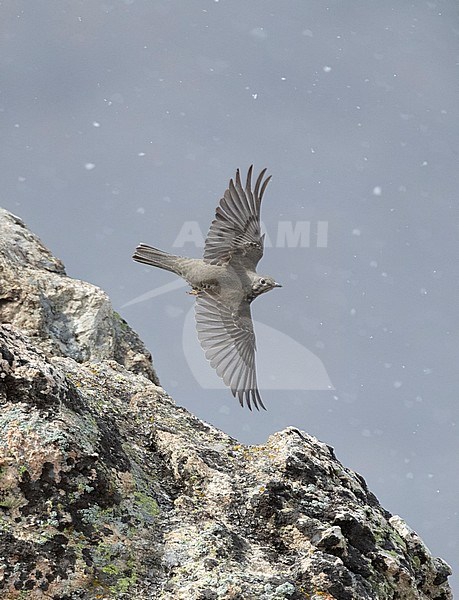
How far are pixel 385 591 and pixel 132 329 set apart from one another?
115 inches

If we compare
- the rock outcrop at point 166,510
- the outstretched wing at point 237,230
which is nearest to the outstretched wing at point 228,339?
the outstretched wing at point 237,230

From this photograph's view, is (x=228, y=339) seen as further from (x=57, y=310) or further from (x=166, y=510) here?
(x=166, y=510)

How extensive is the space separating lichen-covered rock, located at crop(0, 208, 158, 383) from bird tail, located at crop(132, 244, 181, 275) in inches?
38.4

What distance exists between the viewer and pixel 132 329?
17.3 feet

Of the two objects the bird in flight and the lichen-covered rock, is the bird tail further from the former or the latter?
the lichen-covered rock

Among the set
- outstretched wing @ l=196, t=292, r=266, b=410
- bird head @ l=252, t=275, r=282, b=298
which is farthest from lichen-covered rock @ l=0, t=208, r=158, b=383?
bird head @ l=252, t=275, r=282, b=298

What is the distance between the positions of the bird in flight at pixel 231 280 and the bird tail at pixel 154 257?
0.22 meters

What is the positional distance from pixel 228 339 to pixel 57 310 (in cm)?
142

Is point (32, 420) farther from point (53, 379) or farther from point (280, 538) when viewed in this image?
point (280, 538)

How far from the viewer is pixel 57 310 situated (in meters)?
4.68

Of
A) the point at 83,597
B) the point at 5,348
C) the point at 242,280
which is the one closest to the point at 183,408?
the point at 5,348

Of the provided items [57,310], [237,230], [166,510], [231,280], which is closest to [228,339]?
[231,280]

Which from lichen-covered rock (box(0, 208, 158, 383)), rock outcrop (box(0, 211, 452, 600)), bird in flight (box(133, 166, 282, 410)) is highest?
bird in flight (box(133, 166, 282, 410))

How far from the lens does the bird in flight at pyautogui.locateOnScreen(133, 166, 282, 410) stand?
5.49 metres
